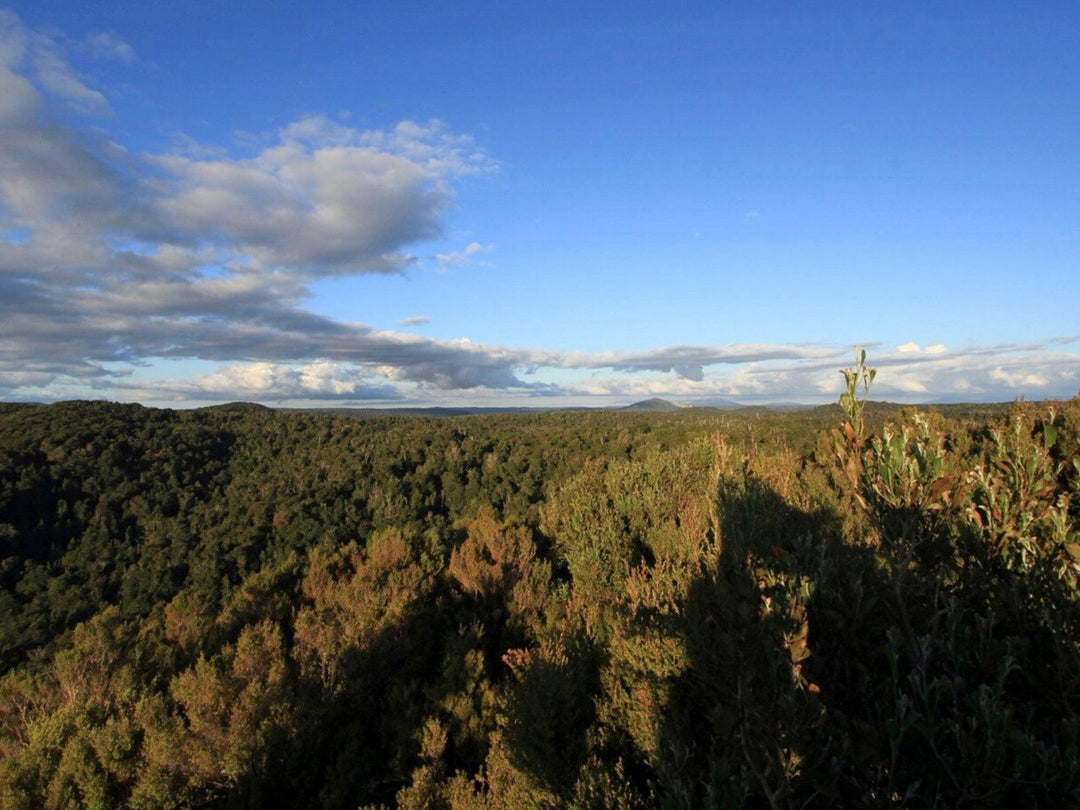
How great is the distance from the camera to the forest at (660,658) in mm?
3480

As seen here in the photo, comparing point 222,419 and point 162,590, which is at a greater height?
point 222,419

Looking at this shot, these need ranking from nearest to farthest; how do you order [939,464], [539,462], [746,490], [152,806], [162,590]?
1. [939,464]
2. [746,490]
3. [152,806]
4. [162,590]
5. [539,462]

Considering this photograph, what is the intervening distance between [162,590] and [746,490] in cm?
6077

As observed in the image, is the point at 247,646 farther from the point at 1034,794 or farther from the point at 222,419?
the point at 222,419

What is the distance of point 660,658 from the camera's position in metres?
7.44

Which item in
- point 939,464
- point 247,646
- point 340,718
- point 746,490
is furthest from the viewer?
point 247,646

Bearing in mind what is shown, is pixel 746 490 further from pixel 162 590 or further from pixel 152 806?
pixel 162 590

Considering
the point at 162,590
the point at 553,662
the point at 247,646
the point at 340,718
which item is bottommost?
the point at 162,590

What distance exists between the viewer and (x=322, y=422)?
10906cm

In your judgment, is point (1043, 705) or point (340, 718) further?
point (340, 718)

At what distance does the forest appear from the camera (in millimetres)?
3480

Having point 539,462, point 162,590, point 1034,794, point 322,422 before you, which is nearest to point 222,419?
point 322,422

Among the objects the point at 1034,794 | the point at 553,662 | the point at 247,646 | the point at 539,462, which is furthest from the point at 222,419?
the point at 1034,794

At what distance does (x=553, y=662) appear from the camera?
9.43 m
